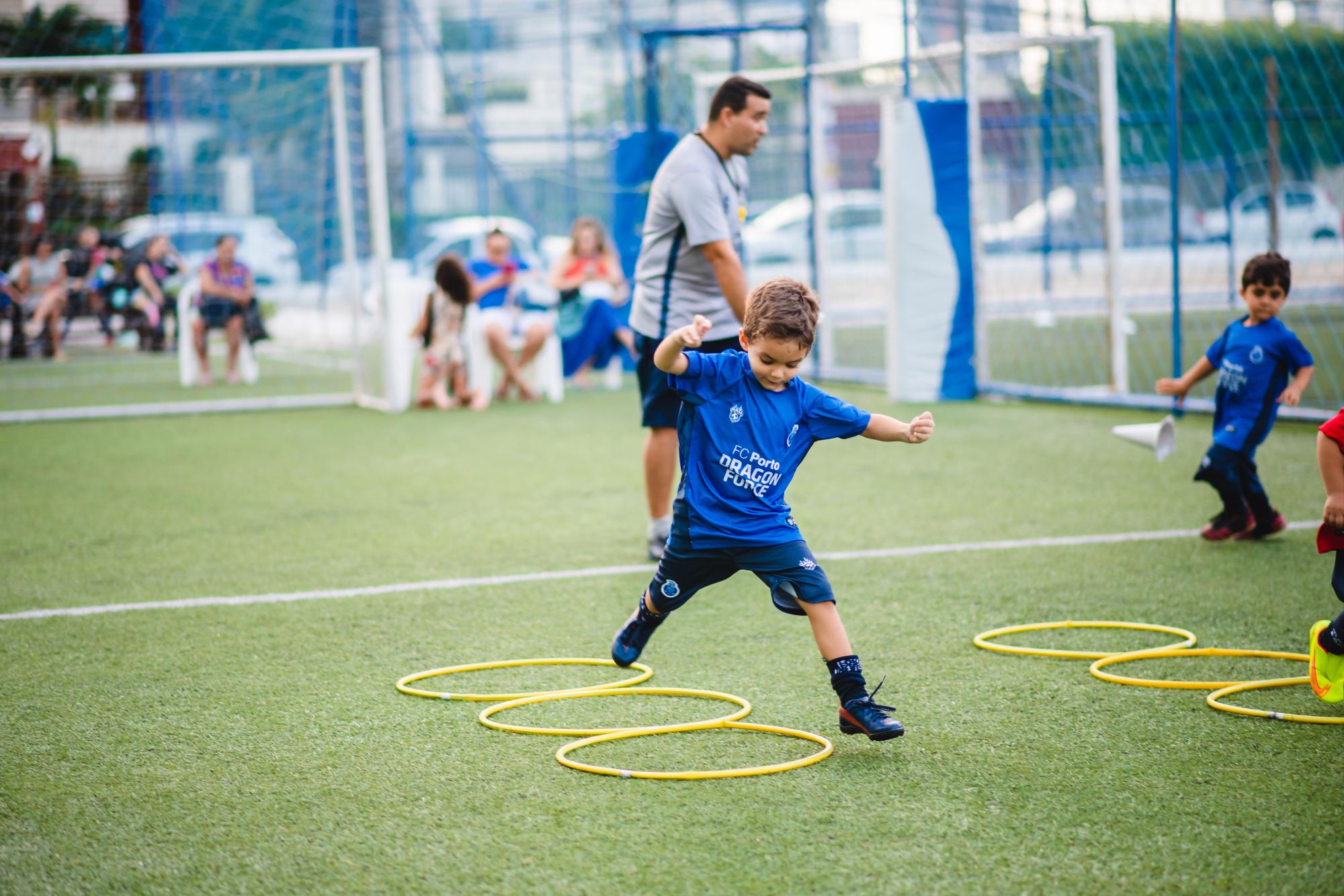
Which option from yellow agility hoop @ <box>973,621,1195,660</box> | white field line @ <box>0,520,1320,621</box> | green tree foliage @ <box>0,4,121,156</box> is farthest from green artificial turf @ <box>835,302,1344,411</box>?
green tree foliage @ <box>0,4,121,156</box>

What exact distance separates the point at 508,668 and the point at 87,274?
1346 cm

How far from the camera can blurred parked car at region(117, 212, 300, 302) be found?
1748cm

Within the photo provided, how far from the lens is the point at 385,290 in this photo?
11.6 meters

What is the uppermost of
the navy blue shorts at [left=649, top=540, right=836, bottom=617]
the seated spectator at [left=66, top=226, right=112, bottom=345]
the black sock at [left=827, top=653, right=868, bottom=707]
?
the seated spectator at [left=66, top=226, right=112, bottom=345]

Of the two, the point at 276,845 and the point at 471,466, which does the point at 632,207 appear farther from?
the point at 276,845

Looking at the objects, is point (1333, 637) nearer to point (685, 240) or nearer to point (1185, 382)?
point (1185, 382)

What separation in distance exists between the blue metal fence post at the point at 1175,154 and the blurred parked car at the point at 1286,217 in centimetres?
917

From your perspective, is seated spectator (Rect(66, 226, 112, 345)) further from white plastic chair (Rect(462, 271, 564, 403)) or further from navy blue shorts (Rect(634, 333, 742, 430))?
navy blue shorts (Rect(634, 333, 742, 430))

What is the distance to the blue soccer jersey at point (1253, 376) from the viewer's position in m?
5.78

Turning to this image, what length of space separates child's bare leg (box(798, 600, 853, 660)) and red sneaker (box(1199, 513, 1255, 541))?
9.53ft

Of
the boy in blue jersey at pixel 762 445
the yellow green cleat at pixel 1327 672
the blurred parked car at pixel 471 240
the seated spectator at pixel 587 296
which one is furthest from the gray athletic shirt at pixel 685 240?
the blurred parked car at pixel 471 240

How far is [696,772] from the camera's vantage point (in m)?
3.31

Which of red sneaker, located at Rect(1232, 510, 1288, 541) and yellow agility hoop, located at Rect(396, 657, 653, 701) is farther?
red sneaker, located at Rect(1232, 510, 1288, 541)

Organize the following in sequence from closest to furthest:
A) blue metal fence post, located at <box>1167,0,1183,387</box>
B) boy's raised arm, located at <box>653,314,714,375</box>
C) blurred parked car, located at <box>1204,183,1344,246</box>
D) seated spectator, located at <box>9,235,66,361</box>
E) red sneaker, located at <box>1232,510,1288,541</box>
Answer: boy's raised arm, located at <box>653,314,714,375</box> → red sneaker, located at <box>1232,510,1288,541</box> → blue metal fence post, located at <box>1167,0,1183,387</box> → seated spectator, located at <box>9,235,66,361</box> → blurred parked car, located at <box>1204,183,1344,246</box>
